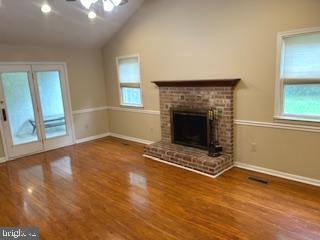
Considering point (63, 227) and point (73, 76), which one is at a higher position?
point (73, 76)

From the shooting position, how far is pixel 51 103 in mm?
5715

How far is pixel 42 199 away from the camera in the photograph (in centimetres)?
337

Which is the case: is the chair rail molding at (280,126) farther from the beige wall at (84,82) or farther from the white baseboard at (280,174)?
the beige wall at (84,82)

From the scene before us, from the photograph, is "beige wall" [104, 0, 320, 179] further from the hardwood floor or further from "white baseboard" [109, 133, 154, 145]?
"white baseboard" [109, 133, 154, 145]

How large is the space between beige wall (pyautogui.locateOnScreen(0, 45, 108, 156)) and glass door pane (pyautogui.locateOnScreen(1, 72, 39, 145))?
2.05 feet

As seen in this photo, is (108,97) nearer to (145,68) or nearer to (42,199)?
(145,68)

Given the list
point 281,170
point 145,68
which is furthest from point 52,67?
point 281,170

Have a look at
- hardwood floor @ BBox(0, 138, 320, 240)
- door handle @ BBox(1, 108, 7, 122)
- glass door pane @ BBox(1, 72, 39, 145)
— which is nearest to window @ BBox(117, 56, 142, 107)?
hardwood floor @ BBox(0, 138, 320, 240)

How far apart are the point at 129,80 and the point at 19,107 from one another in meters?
2.58

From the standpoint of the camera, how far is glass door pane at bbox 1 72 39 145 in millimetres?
5051

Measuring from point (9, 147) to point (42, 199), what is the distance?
8.04 feet

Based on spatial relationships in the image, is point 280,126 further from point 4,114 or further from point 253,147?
point 4,114

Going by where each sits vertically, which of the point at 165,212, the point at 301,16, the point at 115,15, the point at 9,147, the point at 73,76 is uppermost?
the point at 115,15

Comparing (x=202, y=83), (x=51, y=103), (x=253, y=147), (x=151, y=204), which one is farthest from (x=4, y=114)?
(x=253, y=147)
